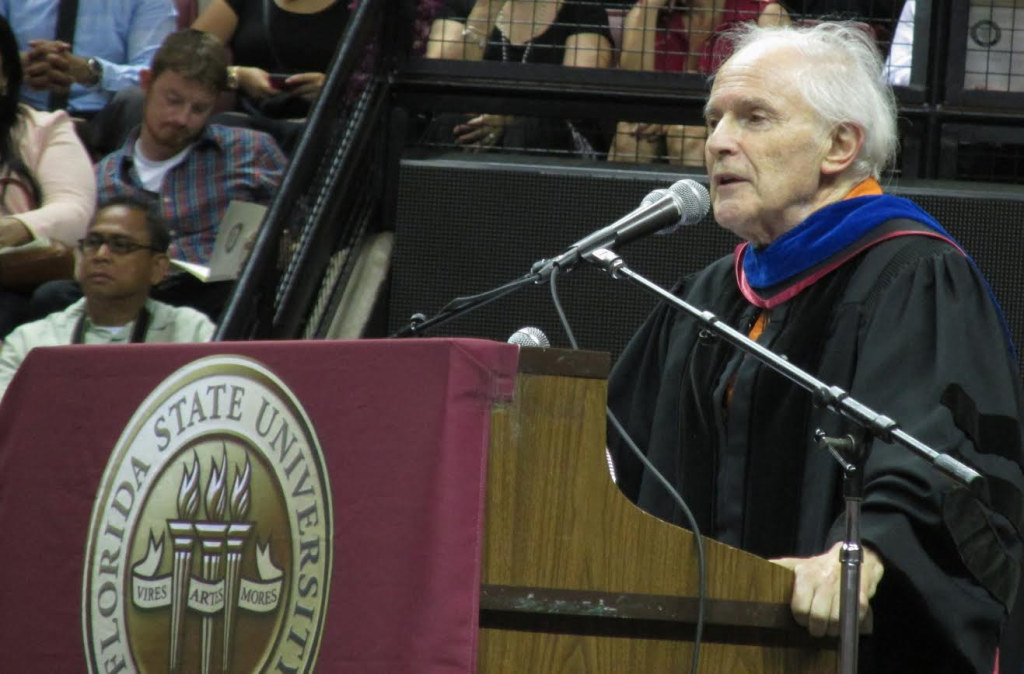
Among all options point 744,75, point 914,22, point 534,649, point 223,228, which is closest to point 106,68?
point 223,228

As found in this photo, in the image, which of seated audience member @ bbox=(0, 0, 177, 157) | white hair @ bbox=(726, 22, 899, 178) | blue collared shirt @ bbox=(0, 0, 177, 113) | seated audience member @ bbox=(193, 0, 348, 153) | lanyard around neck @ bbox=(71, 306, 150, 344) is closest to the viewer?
white hair @ bbox=(726, 22, 899, 178)

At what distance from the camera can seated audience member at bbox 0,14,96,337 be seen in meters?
5.48

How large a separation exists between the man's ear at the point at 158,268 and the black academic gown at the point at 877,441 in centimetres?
212

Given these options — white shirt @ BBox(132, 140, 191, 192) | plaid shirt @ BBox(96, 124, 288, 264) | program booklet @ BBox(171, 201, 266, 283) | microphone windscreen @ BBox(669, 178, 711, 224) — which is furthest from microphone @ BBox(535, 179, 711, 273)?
white shirt @ BBox(132, 140, 191, 192)

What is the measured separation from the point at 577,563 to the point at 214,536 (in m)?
0.51

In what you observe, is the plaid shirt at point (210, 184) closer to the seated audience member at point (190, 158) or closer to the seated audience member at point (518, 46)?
the seated audience member at point (190, 158)

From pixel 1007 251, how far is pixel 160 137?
2904mm

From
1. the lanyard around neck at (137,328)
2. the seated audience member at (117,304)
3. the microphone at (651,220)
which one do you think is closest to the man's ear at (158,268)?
the seated audience member at (117,304)

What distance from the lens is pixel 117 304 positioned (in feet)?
16.6

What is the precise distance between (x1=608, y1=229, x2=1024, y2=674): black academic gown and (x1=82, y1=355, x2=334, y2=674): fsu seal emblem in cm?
89

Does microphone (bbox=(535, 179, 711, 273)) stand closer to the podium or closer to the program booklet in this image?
the podium

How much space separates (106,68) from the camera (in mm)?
6461

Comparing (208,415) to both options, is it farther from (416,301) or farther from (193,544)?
(416,301)

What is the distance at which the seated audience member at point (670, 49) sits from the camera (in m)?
5.49
